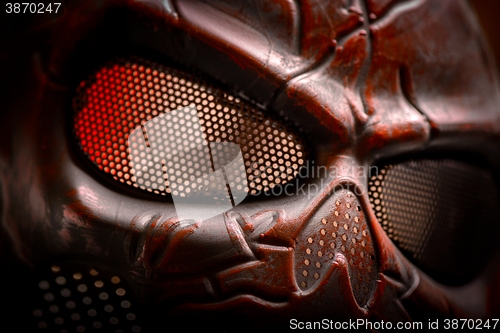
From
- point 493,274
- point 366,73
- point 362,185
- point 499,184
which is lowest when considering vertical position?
point 493,274

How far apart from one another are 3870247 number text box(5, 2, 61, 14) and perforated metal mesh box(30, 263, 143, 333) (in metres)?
0.34

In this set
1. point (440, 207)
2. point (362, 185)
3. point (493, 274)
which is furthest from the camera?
point (493, 274)

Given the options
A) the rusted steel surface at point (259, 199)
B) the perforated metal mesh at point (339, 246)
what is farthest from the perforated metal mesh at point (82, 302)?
the perforated metal mesh at point (339, 246)

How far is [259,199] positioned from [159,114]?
20 cm

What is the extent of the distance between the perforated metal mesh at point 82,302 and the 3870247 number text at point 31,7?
1.12 ft

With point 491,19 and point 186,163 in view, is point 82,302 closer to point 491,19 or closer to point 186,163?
point 186,163

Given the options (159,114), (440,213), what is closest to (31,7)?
(159,114)

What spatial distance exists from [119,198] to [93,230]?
0.06m

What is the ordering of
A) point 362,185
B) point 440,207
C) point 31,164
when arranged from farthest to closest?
point 440,207, point 362,185, point 31,164

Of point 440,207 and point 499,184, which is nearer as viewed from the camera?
point 440,207

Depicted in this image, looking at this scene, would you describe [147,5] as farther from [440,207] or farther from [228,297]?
[440,207]

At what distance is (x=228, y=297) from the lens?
1.93 ft

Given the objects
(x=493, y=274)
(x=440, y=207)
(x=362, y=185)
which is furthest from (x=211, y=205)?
(x=493, y=274)

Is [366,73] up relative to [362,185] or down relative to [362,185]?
up
